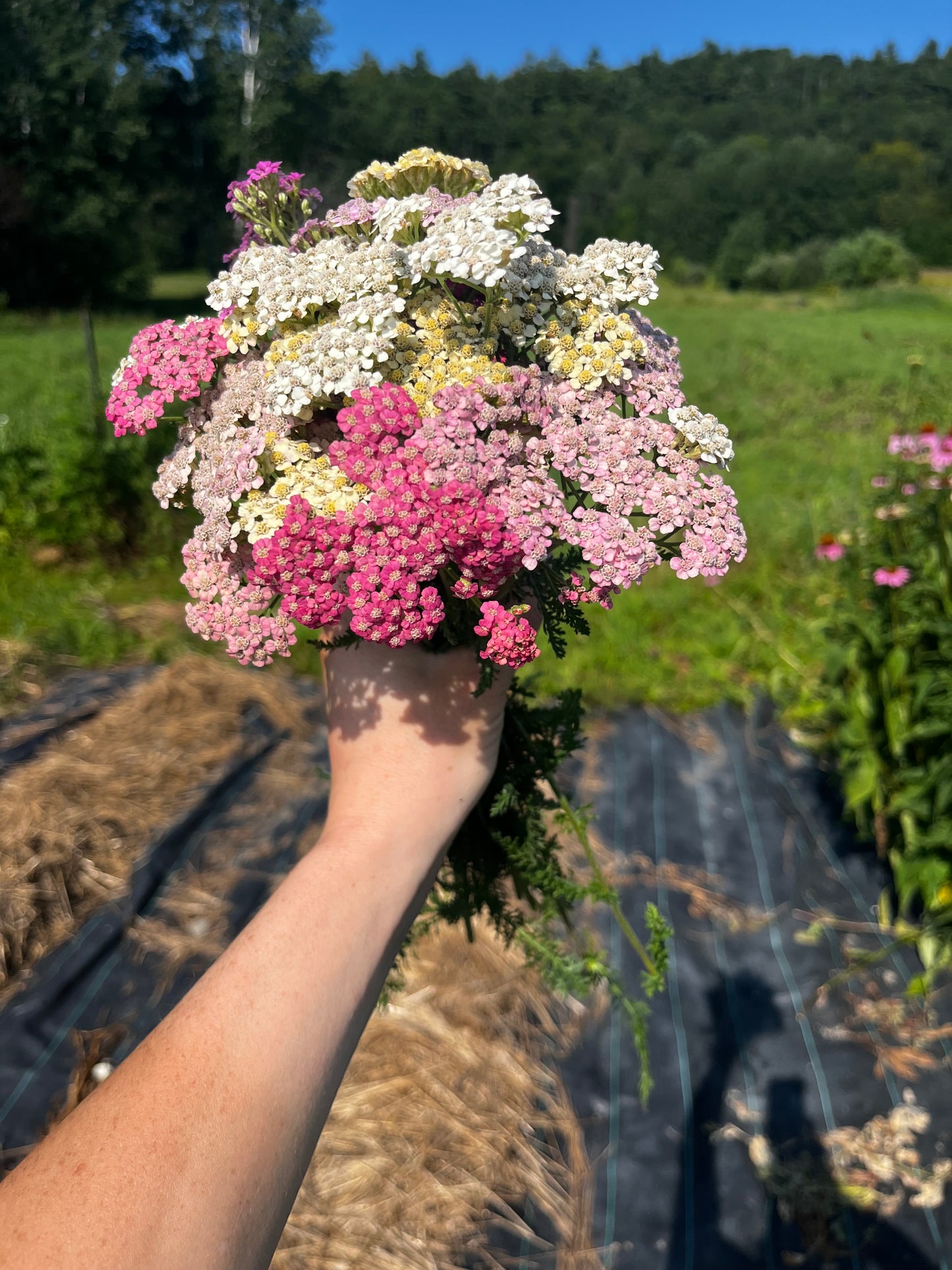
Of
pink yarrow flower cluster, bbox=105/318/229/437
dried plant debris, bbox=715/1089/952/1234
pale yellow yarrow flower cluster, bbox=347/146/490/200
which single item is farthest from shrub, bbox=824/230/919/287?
pink yarrow flower cluster, bbox=105/318/229/437

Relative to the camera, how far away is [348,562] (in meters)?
1.06

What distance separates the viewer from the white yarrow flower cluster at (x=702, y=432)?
1.15 m

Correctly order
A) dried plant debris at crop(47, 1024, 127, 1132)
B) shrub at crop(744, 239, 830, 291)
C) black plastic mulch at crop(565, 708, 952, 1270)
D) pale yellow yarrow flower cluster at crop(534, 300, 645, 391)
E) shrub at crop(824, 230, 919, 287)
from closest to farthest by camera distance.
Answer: pale yellow yarrow flower cluster at crop(534, 300, 645, 391) < black plastic mulch at crop(565, 708, 952, 1270) < dried plant debris at crop(47, 1024, 127, 1132) < shrub at crop(824, 230, 919, 287) < shrub at crop(744, 239, 830, 291)

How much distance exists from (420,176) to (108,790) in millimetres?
3851

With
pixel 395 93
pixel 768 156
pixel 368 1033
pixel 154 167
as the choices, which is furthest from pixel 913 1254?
pixel 768 156

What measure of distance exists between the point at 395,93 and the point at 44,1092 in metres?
28.4

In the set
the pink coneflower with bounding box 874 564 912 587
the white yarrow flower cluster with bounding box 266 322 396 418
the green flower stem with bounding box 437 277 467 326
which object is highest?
the green flower stem with bounding box 437 277 467 326

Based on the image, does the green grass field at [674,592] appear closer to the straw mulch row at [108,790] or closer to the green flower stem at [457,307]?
the straw mulch row at [108,790]

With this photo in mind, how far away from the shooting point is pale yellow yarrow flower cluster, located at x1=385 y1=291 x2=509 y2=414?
111 cm

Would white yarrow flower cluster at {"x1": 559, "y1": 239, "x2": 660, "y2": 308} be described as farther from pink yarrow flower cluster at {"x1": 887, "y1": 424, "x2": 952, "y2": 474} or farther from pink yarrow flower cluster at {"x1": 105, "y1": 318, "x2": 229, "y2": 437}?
pink yarrow flower cluster at {"x1": 887, "y1": 424, "x2": 952, "y2": 474}

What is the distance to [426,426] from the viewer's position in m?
1.03

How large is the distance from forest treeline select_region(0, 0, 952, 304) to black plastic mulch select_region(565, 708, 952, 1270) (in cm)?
1497

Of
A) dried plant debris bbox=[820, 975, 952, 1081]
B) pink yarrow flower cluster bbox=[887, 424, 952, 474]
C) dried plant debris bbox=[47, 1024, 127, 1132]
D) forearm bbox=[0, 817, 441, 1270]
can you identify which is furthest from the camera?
pink yarrow flower cluster bbox=[887, 424, 952, 474]

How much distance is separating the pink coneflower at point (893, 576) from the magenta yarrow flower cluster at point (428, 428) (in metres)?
2.66
